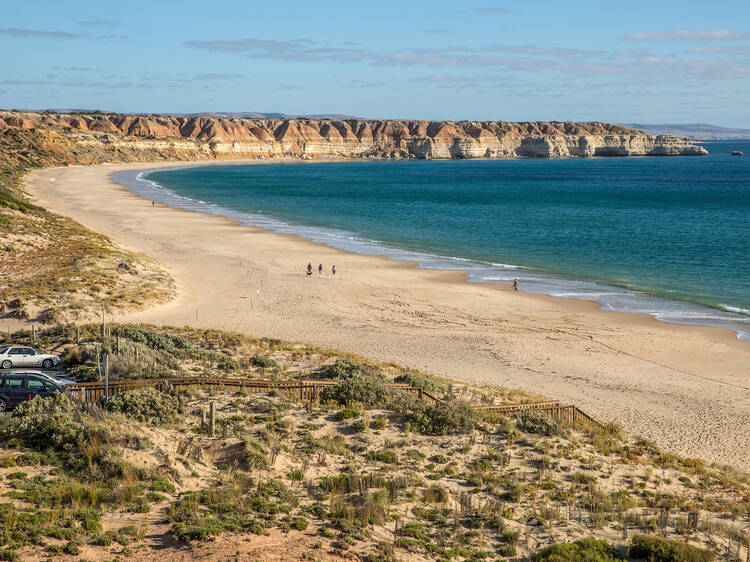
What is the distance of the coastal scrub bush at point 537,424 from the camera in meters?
16.1

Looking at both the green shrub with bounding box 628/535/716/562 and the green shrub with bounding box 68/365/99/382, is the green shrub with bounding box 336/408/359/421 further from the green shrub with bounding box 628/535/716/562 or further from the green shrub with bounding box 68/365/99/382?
the green shrub with bounding box 628/535/716/562

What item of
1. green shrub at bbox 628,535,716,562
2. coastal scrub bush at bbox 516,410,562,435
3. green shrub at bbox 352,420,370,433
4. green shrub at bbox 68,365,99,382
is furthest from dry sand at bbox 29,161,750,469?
green shrub at bbox 68,365,99,382

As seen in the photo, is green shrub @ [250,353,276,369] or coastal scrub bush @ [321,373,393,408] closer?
coastal scrub bush @ [321,373,393,408]

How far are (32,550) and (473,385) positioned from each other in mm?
14373

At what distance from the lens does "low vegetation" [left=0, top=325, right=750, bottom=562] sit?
1050 centimetres

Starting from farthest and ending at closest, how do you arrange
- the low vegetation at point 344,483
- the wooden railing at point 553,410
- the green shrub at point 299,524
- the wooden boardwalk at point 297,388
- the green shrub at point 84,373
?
the green shrub at point 84,373 → the wooden railing at point 553,410 → the wooden boardwalk at point 297,388 → the green shrub at point 299,524 → the low vegetation at point 344,483

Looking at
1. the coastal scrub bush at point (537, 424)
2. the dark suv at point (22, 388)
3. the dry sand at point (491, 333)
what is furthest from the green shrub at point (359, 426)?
the dry sand at point (491, 333)

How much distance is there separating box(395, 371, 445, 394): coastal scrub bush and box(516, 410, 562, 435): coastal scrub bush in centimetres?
320

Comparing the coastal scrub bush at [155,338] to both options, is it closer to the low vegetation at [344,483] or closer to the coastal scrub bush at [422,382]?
the low vegetation at [344,483]

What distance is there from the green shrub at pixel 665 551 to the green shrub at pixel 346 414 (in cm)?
712

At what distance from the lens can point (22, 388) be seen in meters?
16.0

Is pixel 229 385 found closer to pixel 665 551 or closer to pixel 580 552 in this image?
pixel 580 552

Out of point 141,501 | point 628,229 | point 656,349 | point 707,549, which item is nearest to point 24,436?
point 141,501

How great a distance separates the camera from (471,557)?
1065 cm
